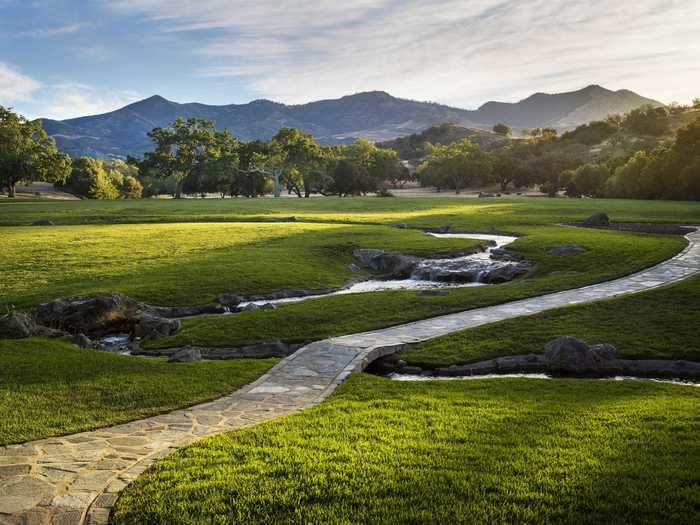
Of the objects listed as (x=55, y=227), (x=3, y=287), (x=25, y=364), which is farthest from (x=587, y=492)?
(x=55, y=227)

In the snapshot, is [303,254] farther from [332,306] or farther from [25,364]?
[25,364]

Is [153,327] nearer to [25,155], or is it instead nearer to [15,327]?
[15,327]

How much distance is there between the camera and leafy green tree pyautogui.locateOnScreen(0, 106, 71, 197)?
3329 inches

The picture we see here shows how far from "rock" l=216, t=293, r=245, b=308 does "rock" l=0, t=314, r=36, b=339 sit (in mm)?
Result: 7653

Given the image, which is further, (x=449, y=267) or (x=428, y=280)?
(x=449, y=267)

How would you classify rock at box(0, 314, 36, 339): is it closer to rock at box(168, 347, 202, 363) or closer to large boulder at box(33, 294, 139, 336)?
large boulder at box(33, 294, 139, 336)

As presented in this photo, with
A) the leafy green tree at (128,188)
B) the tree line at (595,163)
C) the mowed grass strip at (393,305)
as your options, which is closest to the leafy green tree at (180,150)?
the leafy green tree at (128,188)

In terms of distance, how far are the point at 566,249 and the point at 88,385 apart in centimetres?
2655

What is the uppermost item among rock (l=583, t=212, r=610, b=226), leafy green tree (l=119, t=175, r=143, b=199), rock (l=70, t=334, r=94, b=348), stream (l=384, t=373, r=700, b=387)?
leafy green tree (l=119, t=175, r=143, b=199)

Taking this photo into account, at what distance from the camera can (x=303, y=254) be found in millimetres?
33281

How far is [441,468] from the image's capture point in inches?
307

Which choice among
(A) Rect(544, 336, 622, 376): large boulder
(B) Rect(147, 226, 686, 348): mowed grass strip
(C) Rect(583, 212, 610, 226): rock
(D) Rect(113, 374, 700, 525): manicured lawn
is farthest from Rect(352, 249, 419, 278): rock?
(C) Rect(583, 212, 610, 226): rock

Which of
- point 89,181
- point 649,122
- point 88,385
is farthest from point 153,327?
point 649,122

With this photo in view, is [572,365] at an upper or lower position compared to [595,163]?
lower
